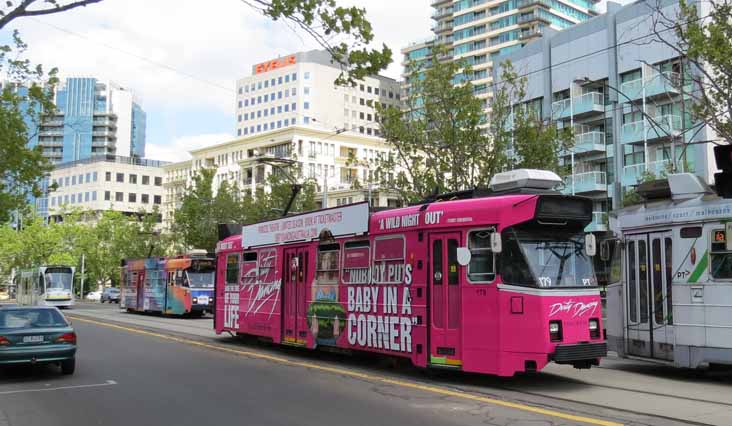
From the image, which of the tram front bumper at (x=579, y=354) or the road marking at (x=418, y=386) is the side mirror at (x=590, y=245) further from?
the road marking at (x=418, y=386)

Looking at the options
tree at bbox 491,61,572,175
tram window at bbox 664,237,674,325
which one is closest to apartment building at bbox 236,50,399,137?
tree at bbox 491,61,572,175

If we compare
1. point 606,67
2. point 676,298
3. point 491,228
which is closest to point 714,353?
point 676,298

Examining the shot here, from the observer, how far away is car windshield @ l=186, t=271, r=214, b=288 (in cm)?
3328

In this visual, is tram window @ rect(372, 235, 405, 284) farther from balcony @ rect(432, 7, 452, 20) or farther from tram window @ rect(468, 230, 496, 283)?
balcony @ rect(432, 7, 452, 20)

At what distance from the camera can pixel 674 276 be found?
480 inches

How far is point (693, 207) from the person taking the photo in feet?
39.4

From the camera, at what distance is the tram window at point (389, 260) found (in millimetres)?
12508

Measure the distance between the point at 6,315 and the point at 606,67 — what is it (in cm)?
4128

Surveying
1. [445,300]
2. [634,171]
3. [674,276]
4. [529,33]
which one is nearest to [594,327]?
[674,276]

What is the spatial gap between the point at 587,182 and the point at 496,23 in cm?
6234

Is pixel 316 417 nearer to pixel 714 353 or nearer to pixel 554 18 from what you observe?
pixel 714 353

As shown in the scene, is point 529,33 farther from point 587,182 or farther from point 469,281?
point 469,281

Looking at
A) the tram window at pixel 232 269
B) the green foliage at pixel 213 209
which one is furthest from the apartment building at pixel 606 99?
the tram window at pixel 232 269

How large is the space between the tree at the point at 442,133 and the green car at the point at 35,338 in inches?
536
